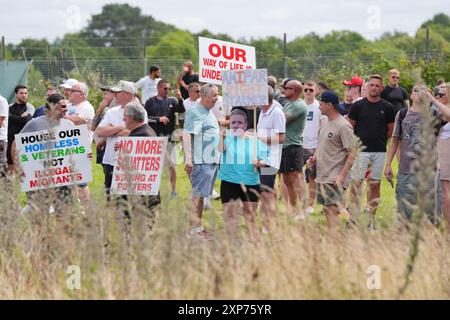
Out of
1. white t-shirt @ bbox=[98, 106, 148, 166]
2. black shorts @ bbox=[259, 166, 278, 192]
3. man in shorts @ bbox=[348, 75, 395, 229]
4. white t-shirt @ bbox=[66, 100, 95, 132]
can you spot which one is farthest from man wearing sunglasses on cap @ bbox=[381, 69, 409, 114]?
white t-shirt @ bbox=[98, 106, 148, 166]

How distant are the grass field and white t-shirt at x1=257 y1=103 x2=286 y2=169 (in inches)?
139

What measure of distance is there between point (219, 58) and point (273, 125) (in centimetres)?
170

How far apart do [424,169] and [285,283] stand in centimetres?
134

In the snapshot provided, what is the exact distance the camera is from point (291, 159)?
13.9m

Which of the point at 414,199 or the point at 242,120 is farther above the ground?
the point at 242,120

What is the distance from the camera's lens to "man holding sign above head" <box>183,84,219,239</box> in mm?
12453

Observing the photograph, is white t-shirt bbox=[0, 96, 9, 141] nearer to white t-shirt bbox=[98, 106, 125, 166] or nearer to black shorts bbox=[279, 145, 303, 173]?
white t-shirt bbox=[98, 106, 125, 166]

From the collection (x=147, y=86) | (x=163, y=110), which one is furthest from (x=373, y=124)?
(x=147, y=86)

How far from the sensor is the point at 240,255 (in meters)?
7.46

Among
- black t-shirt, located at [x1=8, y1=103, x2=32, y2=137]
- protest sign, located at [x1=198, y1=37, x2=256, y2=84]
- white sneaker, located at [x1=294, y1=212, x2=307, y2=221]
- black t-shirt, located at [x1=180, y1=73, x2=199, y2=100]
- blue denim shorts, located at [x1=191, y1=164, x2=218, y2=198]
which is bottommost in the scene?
blue denim shorts, located at [x1=191, y1=164, x2=218, y2=198]

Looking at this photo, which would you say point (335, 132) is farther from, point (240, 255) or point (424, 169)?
point (424, 169)

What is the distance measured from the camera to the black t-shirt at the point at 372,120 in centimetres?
1307
